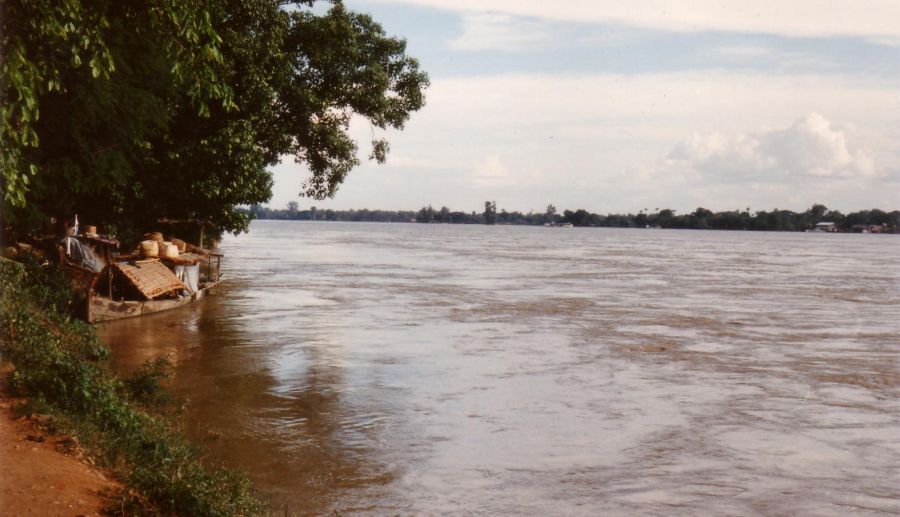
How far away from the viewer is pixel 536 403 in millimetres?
15930

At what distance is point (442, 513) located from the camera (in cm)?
1016

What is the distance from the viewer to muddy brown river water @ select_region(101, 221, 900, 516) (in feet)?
36.5

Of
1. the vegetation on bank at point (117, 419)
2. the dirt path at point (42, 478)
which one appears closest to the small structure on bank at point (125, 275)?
the vegetation on bank at point (117, 419)

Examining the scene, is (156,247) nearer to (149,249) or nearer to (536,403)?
(149,249)

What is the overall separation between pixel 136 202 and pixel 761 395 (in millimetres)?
18813

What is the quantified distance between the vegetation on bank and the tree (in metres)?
2.09

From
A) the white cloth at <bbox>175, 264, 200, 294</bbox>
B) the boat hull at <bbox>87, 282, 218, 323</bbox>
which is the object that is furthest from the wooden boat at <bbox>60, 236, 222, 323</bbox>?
the white cloth at <bbox>175, 264, 200, 294</bbox>

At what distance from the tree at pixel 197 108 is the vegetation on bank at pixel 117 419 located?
82.5 inches

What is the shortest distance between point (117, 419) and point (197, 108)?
1740 cm

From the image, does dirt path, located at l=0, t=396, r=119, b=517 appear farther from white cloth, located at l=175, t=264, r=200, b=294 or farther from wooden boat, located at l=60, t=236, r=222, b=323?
white cloth, located at l=175, t=264, r=200, b=294

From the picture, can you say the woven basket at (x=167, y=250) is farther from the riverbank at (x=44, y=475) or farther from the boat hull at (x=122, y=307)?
the riverbank at (x=44, y=475)

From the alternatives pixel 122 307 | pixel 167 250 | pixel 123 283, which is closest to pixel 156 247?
pixel 167 250

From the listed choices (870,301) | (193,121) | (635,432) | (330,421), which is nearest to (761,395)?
(635,432)

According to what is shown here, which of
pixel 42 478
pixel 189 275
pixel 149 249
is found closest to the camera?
pixel 42 478
